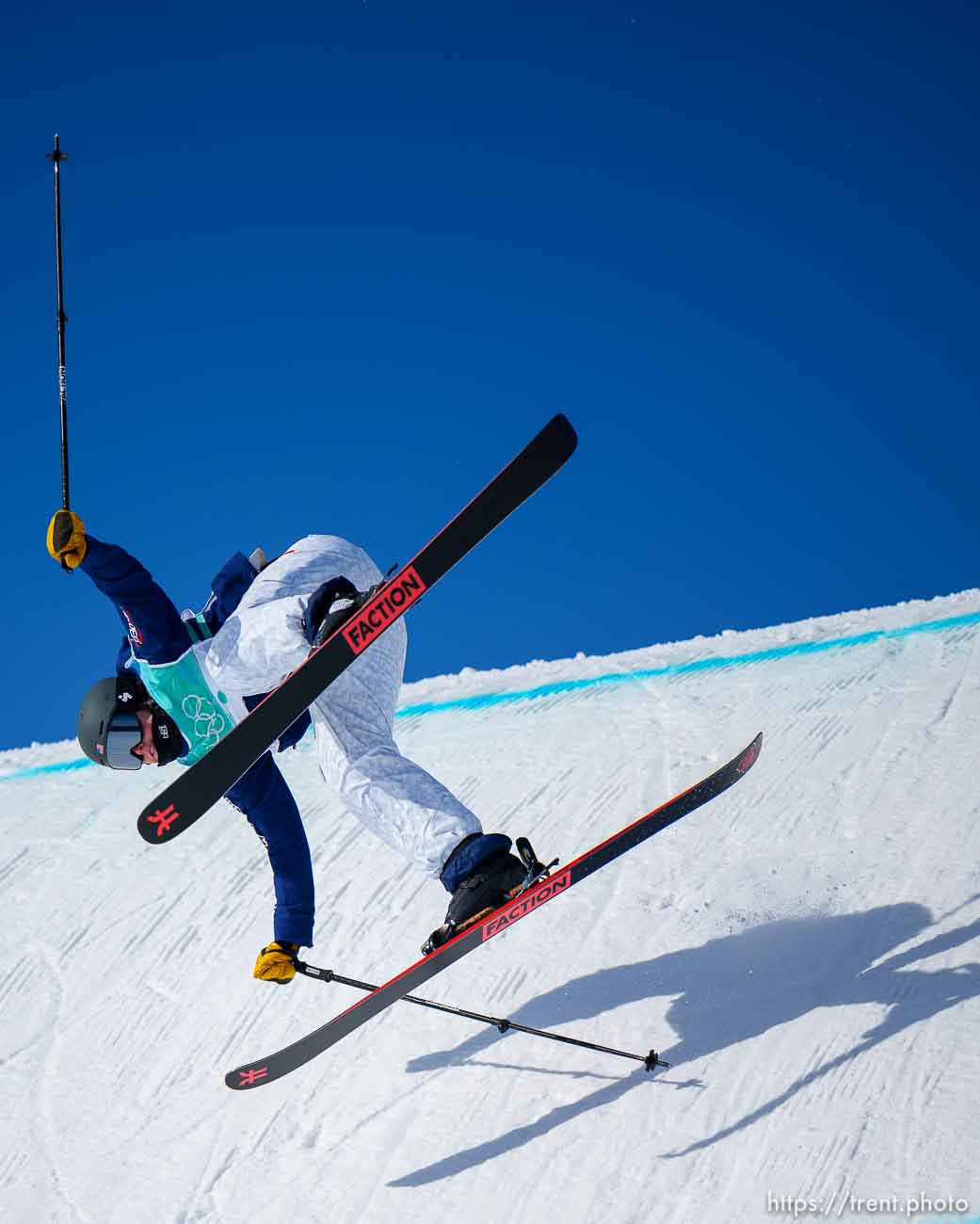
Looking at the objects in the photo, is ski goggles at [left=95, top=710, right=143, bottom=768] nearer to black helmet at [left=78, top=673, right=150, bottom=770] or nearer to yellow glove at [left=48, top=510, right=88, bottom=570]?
black helmet at [left=78, top=673, right=150, bottom=770]

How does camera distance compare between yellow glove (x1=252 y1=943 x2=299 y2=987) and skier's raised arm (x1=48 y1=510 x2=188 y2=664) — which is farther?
yellow glove (x1=252 y1=943 x2=299 y2=987)

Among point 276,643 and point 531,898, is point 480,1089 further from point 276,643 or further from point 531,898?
point 276,643

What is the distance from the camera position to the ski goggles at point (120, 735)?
10.5 feet

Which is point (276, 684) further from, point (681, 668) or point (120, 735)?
point (681, 668)

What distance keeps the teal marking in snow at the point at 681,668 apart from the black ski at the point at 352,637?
3.41m

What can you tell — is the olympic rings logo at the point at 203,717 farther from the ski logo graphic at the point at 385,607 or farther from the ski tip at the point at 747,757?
the ski tip at the point at 747,757

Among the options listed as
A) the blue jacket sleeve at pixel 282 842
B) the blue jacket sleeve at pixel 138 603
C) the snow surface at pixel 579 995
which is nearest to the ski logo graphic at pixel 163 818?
the blue jacket sleeve at pixel 138 603

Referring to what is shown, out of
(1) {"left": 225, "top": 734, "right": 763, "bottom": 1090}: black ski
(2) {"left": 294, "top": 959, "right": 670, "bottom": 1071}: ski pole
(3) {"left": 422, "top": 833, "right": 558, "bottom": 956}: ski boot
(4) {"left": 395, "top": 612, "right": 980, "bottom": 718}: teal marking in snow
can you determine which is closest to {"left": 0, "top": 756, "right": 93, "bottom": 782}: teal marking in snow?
(4) {"left": 395, "top": 612, "right": 980, "bottom": 718}: teal marking in snow

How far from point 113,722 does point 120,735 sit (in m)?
0.04

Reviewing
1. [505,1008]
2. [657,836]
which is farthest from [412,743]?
[505,1008]

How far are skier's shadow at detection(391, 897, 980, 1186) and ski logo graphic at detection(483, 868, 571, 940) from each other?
592 millimetres

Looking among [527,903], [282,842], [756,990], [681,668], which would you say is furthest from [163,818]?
[681,668]

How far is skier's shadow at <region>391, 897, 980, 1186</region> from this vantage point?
3053mm

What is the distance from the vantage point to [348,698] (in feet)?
10.5
